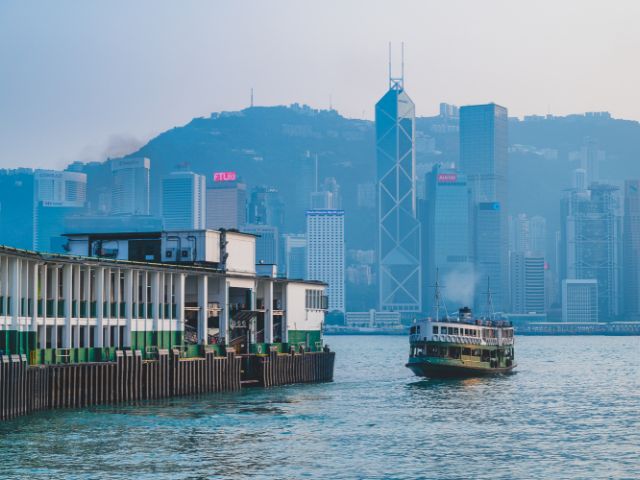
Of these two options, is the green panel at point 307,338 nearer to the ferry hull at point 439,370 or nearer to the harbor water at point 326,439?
the ferry hull at point 439,370

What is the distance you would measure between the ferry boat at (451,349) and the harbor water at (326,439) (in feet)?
83.9

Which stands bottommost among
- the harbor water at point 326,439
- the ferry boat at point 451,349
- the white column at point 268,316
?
the harbor water at point 326,439

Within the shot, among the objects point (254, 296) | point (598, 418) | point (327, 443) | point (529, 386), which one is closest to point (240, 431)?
point (327, 443)

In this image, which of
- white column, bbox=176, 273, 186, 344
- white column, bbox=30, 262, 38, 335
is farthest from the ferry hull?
white column, bbox=30, 262, 38, 335

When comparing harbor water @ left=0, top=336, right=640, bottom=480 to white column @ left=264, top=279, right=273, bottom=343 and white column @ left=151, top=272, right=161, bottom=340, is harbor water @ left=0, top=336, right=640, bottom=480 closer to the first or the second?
white column @ left=151, top=272, right=161, bottom=340

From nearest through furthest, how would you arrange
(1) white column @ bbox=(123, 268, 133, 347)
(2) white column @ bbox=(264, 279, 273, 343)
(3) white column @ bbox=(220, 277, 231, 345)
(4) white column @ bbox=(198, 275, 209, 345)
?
(1) white column @ bbox=(123, 268, 133, 347), (4) white column @ bbox=(198, 275, 209, 345), (3) white column @ bbox=(220, 277, 231, 345), (2) white column @ bbox=(264, 279, 273, 343)

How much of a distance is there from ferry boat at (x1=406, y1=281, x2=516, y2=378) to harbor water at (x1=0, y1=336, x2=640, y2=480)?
25.6m

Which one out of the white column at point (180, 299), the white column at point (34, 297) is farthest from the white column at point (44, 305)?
the white column at point (180, 299)

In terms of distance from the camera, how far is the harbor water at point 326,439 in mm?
63906

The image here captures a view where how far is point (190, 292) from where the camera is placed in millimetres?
110062

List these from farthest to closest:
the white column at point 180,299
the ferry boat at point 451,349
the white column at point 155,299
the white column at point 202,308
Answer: the ferry boat at point 451,349
the white column at point 202,308
the white column at point 180,299
the white column at point 155,299

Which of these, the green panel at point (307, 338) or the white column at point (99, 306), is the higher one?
the white column at point (99, 306)

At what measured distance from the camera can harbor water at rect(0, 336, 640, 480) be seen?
63.9m

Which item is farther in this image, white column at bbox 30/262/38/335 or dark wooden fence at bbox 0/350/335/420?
white column at bbox 30/262/38/335
